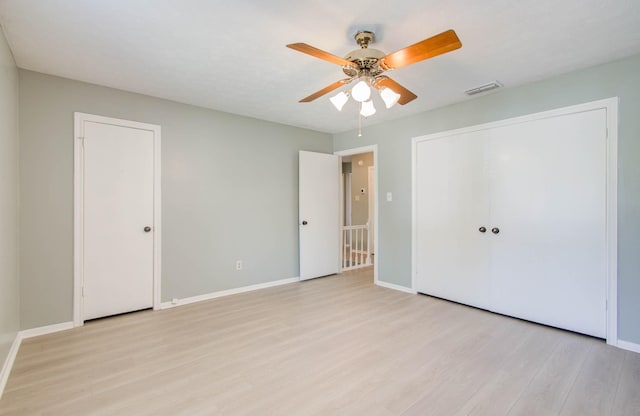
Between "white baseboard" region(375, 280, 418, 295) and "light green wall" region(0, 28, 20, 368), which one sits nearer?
"light green wall" region(0, 28, 20, 368)

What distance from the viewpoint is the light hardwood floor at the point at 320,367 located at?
1790 millimetres

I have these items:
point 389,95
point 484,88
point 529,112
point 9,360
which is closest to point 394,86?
point 389,95

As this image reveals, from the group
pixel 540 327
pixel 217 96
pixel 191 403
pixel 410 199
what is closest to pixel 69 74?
pixel 217 96

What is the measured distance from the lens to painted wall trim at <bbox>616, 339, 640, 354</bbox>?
2408 mm

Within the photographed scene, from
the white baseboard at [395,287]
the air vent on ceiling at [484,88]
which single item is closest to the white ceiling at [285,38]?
the air vent on ceiling at [484,88]

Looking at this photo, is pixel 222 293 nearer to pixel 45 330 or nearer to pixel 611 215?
pixel 45 330

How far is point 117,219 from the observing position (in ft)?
10.3

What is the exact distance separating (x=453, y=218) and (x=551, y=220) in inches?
38.1

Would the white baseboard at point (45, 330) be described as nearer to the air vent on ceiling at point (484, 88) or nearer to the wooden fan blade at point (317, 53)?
the wooden fan blade at point (317, 53)

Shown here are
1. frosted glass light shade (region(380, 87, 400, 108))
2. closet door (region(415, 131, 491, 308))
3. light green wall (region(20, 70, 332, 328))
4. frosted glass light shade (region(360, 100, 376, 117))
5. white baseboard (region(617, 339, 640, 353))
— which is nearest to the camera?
frosted glass light shade (region(380, 87, 400, 108))

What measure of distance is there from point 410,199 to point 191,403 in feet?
10.7

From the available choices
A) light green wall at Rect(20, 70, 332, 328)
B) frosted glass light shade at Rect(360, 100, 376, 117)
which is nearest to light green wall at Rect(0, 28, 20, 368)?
light green wall at Rect(20, 70, 332, 328)

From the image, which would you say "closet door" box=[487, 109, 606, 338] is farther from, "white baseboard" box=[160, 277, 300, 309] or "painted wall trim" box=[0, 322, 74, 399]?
"painted wall trim" box=[0, 322, 74, 399]

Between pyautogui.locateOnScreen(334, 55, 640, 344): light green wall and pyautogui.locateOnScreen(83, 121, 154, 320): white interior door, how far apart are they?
3.01 meters
